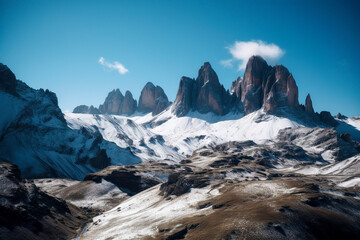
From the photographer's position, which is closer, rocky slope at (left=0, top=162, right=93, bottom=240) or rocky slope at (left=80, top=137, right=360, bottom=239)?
rocky slope at (left=80, top=137, right=360, bottom=239)

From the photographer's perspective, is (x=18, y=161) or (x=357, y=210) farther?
(x=18, y=161)

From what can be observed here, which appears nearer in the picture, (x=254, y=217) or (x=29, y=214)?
(x=254, y=217)

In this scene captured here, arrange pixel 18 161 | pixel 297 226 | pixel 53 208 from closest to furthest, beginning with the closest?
pixel 297 226, pixel 53 208, pixel 18 161

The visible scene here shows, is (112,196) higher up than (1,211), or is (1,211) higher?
(1,211)

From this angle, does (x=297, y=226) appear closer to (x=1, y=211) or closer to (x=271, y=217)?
(x=271, y=217)

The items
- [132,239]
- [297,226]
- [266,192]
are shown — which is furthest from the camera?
[266,192]

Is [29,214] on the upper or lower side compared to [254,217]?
upper

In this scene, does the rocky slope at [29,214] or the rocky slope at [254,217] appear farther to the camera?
the rocky slope at [29,214]

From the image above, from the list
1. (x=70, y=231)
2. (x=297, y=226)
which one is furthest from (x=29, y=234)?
(x=297, y=226)

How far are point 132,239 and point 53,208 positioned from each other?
43974 mm

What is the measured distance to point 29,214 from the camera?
231 ft

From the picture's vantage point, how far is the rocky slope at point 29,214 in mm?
62897

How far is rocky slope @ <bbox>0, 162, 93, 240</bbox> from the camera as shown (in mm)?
62897

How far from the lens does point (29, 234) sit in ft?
209
